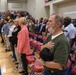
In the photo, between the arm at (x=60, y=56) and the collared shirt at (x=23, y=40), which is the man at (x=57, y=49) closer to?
the arm at (x=60, y=56)

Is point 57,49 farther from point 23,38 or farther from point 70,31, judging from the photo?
point 70,31

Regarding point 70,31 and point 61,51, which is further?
point 70,31

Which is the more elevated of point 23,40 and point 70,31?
point 70,31

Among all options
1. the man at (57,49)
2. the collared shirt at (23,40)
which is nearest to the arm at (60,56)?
the man at (57,49)

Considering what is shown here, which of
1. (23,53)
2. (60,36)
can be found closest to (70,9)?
(23,53)

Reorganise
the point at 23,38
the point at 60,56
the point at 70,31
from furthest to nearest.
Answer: the point at 70,31, the point at 23,38, the point at 60,56

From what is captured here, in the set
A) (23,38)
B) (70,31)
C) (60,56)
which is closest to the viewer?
(60,56)

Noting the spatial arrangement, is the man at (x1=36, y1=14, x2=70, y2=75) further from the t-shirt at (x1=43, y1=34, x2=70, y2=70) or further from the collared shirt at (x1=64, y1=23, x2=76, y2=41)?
the collared shirt at (x1=64, y1=23, x2=76, y2=41)

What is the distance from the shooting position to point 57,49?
1.84 metres

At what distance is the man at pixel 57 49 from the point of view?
181 cm

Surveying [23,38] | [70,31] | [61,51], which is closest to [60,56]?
[61,51]

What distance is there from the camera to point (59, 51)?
1821 millimetres

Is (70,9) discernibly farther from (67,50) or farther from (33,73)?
(67,50)

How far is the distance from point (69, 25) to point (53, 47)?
2496mm
